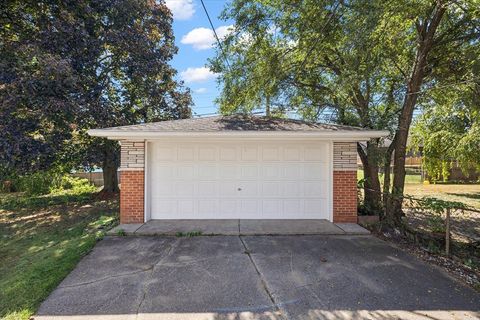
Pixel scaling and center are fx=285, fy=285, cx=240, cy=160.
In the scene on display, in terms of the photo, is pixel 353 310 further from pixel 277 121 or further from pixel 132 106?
pixel 132 106

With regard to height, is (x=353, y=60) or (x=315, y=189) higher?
(x=353, y=60)

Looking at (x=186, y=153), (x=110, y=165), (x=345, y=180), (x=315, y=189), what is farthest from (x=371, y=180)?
(x=110, y=165)

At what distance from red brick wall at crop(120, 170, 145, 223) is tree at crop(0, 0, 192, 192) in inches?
146

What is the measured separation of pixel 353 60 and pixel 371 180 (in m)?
3.64

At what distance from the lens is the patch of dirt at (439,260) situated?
4.47m

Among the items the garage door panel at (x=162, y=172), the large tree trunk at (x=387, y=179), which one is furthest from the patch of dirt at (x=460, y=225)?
the garage door panel at (x=162, y=172)

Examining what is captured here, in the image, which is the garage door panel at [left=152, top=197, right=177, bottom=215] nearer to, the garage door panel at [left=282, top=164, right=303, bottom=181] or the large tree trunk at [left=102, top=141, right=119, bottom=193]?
the garage door panel at [left=282, top=164, right=303, bottom=181]

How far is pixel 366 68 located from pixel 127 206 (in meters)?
7.18

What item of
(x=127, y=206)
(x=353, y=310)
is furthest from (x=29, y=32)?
(x=353, y=310)

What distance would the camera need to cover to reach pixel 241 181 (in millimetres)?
7762

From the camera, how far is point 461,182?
20.3m

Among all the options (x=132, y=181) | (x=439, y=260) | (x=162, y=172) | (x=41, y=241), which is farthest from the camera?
(x=162, y=172)

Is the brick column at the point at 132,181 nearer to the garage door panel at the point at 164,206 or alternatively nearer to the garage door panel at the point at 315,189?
the garage door panel at the point at 164,206

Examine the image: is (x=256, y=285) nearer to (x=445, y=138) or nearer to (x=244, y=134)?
(x=244, y=134)
